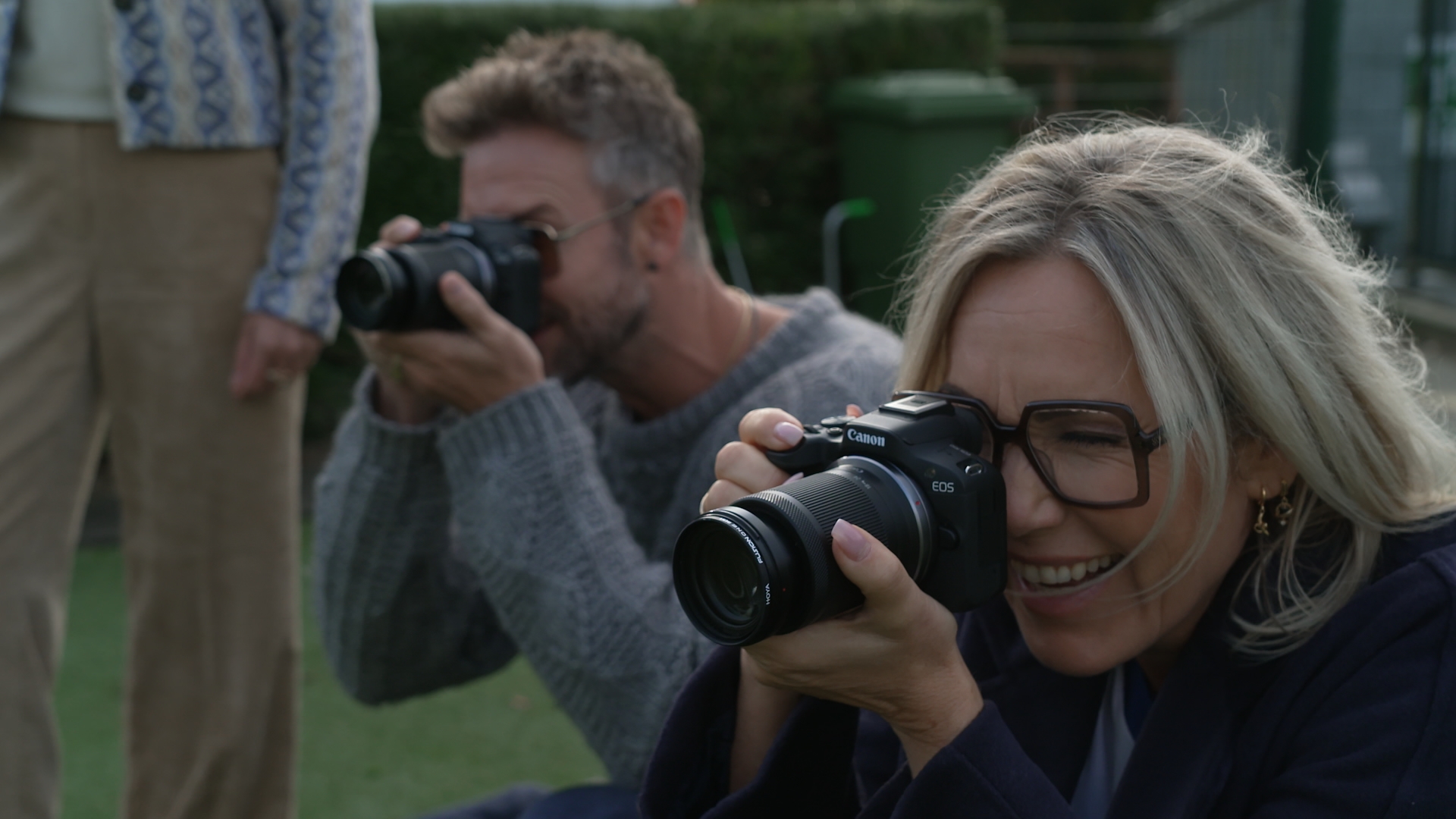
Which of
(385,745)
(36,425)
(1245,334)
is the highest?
(1245,334)

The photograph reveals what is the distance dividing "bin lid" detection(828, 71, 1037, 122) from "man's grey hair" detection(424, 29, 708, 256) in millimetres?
2832

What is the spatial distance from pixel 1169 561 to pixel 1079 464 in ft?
0.45

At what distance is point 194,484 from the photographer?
7.61 ft

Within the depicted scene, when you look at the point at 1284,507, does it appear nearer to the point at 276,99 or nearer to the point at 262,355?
the point at 262,355

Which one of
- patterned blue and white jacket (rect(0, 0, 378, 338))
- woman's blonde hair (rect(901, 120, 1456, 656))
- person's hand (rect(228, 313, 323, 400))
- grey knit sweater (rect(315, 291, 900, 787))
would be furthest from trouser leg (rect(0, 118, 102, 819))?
woman's blonde hair (rect(901, 120, 1456, 656))

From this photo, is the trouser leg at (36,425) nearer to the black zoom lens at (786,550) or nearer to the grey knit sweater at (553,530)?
the grey knit sweater at (553,530)

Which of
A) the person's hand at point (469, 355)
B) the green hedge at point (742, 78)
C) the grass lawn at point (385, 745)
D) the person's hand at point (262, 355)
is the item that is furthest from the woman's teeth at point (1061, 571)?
the green hedge at point (742, 78)

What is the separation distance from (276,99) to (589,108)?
529 millimetres

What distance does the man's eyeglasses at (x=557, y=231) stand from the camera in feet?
7.65

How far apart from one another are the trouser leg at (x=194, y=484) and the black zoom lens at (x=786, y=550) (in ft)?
4.38

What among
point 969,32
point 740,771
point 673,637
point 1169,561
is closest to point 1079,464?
point 1169,561

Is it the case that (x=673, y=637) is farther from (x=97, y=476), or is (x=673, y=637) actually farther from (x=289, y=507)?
(x=97, y=476)

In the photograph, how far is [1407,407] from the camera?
4.71 ft

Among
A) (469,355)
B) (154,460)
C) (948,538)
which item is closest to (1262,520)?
(948,538)
